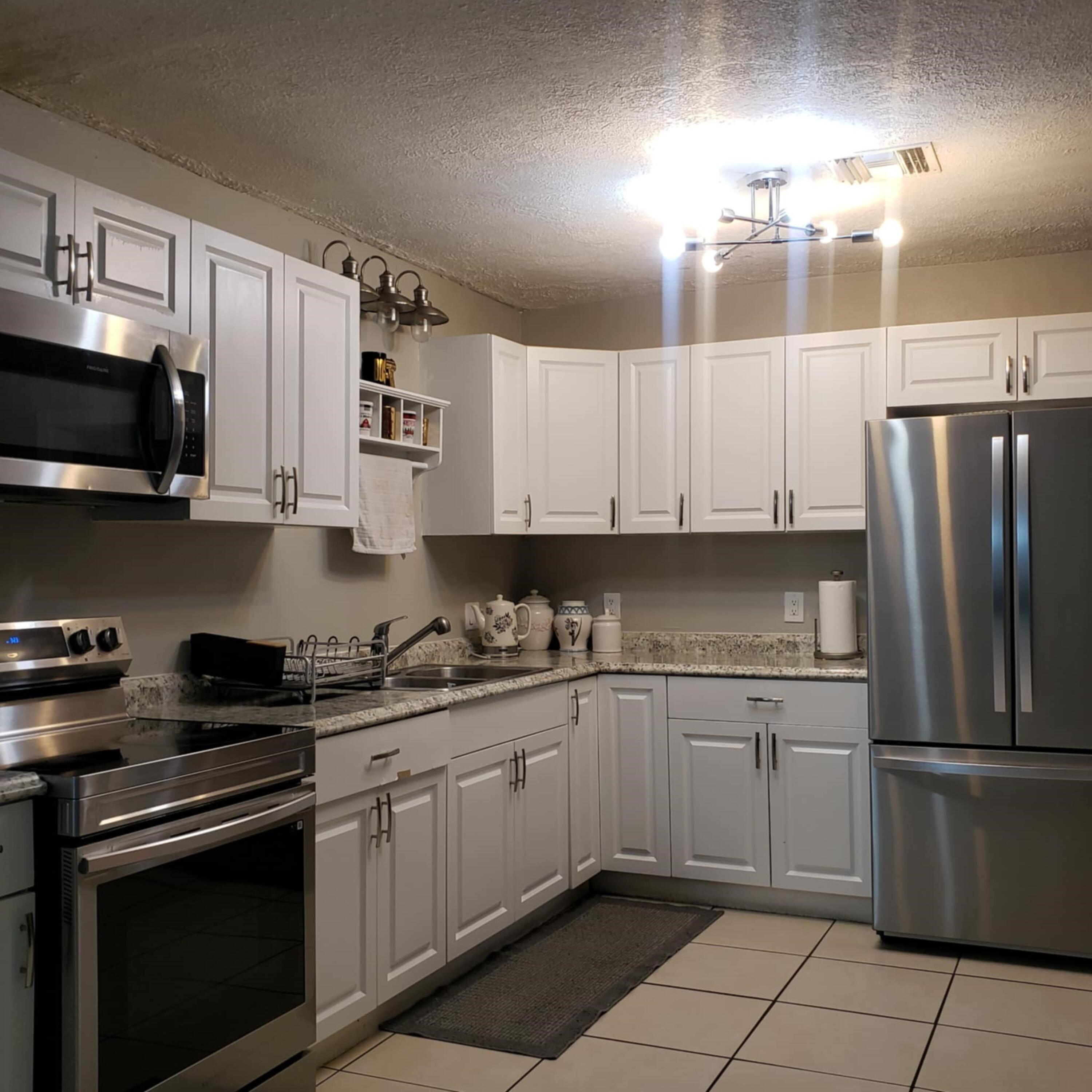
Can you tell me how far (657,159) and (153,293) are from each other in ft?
4.67

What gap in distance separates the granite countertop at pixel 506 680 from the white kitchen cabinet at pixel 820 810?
228 millimetres

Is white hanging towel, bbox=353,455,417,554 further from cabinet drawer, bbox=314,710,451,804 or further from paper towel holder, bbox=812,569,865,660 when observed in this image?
paper towel holder, bbox=812,569,865,660

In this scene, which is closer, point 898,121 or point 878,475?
point 898,121

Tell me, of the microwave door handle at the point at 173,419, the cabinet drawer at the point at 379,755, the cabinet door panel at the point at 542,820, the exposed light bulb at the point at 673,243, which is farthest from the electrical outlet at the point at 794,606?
the microwave door handle at the point at 173,419

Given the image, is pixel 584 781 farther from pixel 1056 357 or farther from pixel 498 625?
pixel 1056 357

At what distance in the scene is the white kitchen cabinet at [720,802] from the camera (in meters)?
3.93

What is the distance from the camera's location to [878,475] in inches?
140

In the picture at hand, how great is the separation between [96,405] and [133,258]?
0.40 metres

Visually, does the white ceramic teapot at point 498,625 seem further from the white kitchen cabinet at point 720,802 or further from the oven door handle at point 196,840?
the oven door handle at point 196,840

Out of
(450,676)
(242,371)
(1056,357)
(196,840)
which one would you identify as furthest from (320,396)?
(1056,357)

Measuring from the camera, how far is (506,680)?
11.4 ft

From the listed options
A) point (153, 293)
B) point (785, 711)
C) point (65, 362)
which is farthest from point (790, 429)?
point (65, 362)

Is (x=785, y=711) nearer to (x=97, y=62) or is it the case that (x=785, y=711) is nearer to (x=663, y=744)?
(x=663, y=744)

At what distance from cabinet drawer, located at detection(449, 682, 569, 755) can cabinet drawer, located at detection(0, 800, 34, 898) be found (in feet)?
4.47
